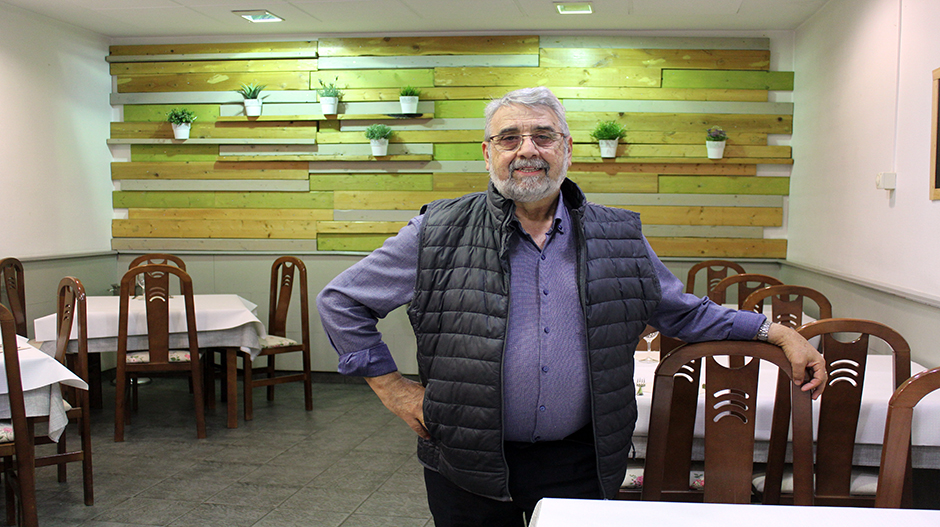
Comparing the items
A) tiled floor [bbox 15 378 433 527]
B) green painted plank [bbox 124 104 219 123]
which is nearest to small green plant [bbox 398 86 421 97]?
green painted plank [bbox 124 104 219 123]

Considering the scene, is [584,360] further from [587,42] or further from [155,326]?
[587,42]

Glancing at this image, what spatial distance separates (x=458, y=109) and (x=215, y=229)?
7.43ft

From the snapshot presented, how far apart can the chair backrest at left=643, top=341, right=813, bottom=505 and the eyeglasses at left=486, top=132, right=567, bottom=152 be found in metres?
0.61

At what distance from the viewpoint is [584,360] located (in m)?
1.72

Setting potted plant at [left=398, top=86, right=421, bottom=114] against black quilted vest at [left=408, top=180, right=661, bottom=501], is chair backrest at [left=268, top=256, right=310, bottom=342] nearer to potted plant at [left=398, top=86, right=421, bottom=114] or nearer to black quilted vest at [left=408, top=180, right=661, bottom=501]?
potted plant at [left=398, top=86, right=421, bottom=114]

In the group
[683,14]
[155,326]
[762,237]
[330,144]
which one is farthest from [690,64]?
[155,326]

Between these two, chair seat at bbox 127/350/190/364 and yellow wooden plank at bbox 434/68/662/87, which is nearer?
chair seat at bbox 127/350/190/364

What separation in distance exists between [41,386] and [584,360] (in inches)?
94.9

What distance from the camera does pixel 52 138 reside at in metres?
5.73

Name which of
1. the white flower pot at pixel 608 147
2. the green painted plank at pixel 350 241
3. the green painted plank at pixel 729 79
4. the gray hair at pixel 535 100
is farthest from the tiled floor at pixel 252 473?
the green painted plank at pixel 729 79

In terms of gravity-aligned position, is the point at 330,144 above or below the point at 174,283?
above

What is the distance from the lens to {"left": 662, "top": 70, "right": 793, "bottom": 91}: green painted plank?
5.64 metres

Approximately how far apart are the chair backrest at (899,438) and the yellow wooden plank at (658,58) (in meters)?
4.47

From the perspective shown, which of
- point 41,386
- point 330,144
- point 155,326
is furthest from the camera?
point 330,144
